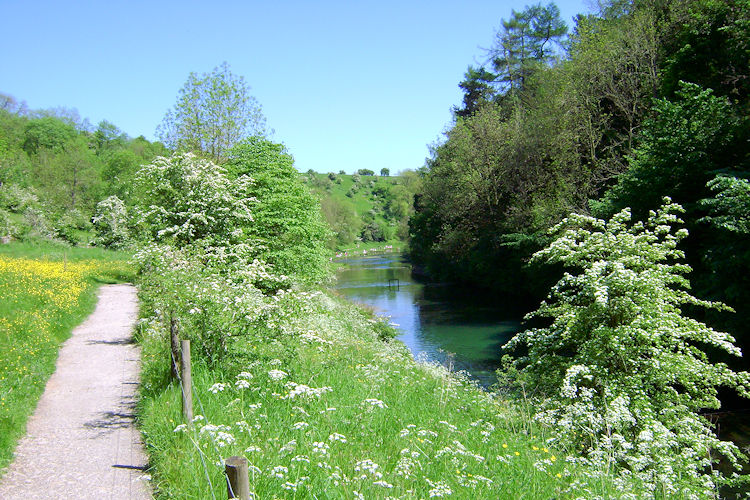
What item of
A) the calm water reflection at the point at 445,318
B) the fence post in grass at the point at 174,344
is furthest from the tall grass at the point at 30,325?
the calm water reflection at the point at 445,318

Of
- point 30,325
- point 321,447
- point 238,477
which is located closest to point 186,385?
point 321,447

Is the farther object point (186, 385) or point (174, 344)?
point (174, 344)

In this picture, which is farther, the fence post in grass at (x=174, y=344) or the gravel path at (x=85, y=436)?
the fence post in grass at (x=174, y=344)

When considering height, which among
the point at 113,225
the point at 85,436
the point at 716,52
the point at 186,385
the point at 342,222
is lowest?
the point at 85,436

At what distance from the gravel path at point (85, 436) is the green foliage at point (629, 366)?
5.27m

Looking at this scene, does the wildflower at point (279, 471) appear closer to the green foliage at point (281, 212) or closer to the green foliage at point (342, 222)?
the green foliage at point (281, 212)

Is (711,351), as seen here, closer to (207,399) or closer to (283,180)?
(207,399)

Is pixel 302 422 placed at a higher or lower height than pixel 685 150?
lower

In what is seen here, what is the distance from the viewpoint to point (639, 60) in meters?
26.4

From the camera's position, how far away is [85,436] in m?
6.97

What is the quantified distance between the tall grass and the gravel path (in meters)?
0.21

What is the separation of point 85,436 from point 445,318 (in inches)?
1025

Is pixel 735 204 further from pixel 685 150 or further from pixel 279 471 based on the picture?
pixel 279 471

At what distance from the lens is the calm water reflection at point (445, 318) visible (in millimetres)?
22281
